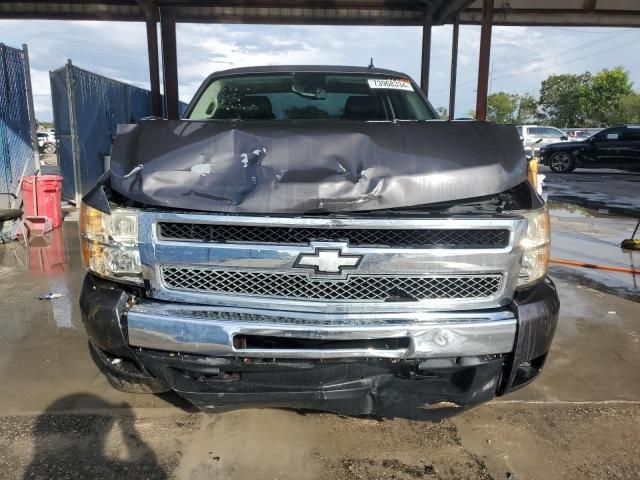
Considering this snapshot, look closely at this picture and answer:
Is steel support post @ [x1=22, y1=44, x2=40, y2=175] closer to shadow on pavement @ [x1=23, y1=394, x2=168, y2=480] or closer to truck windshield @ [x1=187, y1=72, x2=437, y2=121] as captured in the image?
truck windshield @ [x1=187, y1=72, x2=437, y2=121]

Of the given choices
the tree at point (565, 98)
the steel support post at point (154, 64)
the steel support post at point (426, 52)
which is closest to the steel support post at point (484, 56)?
the steel support post at point (426, 52)

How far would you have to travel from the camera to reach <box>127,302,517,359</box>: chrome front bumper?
2.06 meters

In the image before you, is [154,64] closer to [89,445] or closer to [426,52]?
[426,52]

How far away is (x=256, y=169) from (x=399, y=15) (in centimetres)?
1191

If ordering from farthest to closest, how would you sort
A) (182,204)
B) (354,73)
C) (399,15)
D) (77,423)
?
(399,15) → (354,73) → (77,423) → (182,204)

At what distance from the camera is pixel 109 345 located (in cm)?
218

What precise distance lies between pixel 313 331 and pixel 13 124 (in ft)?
26.4

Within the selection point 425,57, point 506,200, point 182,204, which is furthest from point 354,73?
point 425,57

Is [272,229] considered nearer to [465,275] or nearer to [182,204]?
[182,204]

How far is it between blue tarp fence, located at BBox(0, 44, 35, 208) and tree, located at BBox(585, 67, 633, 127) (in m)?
59.9

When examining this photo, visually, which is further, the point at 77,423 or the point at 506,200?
the point at 77,423

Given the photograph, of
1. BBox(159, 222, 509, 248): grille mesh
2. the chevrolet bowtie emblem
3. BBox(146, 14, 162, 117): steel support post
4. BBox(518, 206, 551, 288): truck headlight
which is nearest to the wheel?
BBox(146, 14, 162, 117): steel support post

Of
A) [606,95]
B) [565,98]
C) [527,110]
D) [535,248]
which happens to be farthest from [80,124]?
[527,110]

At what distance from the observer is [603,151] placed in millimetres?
18078
